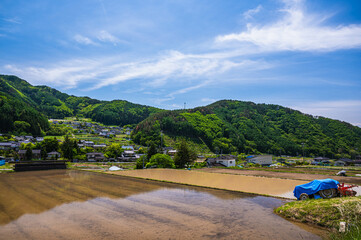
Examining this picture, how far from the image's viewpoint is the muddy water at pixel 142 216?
9.23m

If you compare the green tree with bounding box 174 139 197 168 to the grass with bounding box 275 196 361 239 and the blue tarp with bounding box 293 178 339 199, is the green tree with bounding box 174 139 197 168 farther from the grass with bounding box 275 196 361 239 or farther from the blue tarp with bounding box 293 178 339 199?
the grass with bounding box 275 196 361 239

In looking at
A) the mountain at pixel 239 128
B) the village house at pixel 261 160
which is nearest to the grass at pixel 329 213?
the village house at pixel 261 160

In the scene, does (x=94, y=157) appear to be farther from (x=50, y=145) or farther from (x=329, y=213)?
(x=329, y=213)

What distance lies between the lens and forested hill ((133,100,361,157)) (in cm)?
9938

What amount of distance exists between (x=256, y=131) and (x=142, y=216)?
380 feet

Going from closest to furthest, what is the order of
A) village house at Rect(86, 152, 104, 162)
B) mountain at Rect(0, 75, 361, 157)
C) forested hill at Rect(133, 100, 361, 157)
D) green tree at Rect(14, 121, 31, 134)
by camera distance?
village house at Rect(86, 152, 104, 162) < green tree at Rect(14, 121, 31, 134) < mountain at Rect(0, 75, 361, 157) < forested hill at Rect(133, 100, 361, 157)

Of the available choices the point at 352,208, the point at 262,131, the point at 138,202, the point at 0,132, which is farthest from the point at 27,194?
the point at 262,131

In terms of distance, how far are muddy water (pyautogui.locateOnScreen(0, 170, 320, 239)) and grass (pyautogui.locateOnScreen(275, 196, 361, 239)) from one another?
95 centimetres

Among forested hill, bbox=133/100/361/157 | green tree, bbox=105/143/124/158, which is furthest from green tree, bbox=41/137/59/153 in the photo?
forested hill, bbox=133/100/361/157

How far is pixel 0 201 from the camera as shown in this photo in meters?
15.5

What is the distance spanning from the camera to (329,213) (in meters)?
10.0

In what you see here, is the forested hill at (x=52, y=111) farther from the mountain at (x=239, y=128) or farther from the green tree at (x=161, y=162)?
the green tree at (x=161, y=162)

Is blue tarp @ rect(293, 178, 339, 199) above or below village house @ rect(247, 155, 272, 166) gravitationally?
above

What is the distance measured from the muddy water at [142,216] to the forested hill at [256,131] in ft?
237
